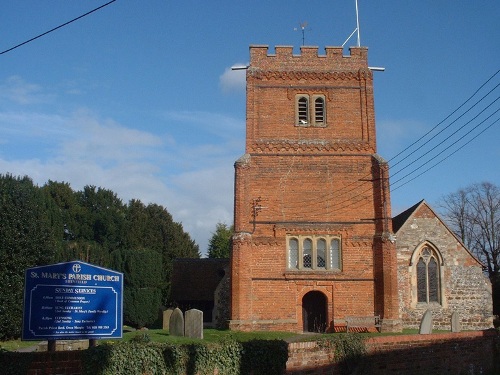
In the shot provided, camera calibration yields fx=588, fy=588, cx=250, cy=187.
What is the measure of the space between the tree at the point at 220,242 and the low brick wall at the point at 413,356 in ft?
162

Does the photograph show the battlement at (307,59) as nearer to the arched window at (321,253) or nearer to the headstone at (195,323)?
the arched window at (321,253)

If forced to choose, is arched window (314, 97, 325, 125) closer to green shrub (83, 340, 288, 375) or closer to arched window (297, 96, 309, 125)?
arched window (297, 96, 309, 125)

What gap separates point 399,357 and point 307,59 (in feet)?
64.3

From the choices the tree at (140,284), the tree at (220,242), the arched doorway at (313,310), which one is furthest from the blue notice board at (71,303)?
the tree at (220,242)

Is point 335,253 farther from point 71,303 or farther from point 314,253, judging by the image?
point 71,303

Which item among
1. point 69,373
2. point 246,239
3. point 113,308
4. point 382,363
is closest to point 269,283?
point 246,239

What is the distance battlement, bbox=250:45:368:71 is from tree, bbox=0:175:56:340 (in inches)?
523

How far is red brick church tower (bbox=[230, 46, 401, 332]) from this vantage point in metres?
26.9

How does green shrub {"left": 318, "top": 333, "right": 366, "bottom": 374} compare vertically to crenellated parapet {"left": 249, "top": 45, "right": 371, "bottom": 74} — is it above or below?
below

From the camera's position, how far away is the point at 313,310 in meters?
27.8

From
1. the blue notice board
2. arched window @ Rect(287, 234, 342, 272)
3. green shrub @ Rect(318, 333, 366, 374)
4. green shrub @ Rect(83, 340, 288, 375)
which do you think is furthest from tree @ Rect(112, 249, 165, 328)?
green shrub @ Rect(83, 340, 288, 375)

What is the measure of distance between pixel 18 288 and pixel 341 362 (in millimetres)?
20338

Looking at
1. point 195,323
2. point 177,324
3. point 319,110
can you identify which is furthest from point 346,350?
point 319,110

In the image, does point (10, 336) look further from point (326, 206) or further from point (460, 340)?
point (460, 340)
